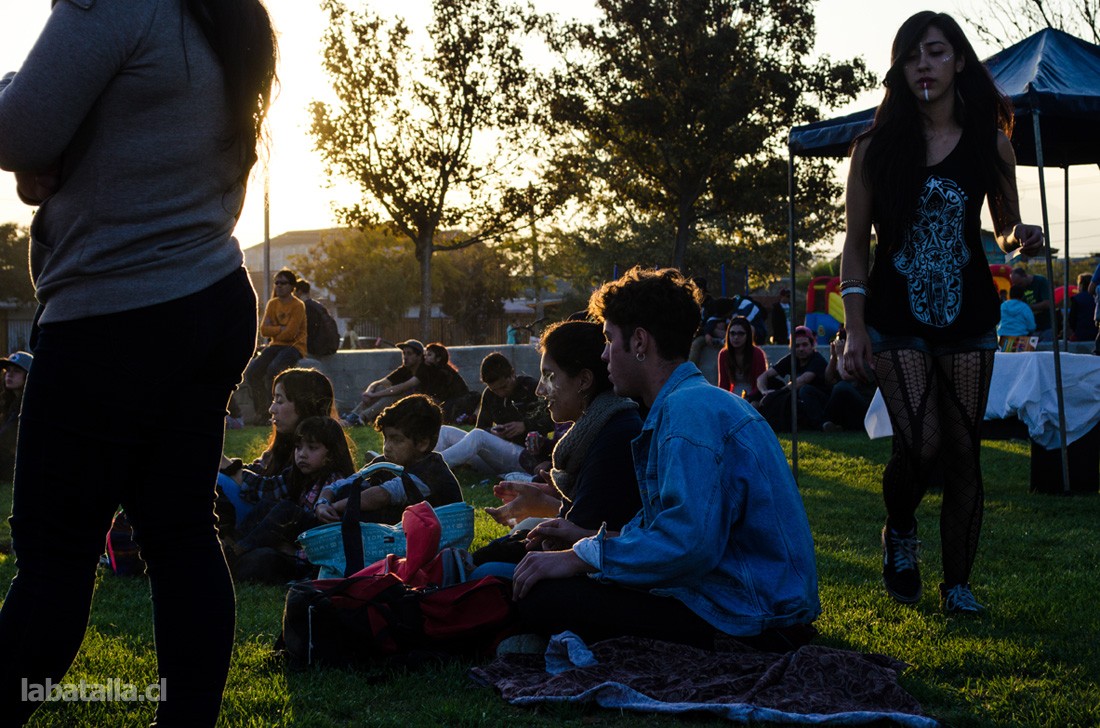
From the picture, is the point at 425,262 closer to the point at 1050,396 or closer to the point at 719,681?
the point at 1050,396

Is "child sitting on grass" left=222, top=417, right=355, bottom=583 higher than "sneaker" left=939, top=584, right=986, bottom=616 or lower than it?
higher

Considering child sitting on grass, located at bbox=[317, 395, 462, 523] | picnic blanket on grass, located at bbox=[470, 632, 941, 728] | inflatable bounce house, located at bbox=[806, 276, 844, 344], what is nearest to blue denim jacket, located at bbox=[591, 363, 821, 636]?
picnic blanket on grass, located at bbox=[470, 632, 941, 728]

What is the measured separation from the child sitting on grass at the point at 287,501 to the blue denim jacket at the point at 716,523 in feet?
7.90

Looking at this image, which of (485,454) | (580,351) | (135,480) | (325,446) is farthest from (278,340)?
(135,480)

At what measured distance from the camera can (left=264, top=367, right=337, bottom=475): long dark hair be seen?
611cm

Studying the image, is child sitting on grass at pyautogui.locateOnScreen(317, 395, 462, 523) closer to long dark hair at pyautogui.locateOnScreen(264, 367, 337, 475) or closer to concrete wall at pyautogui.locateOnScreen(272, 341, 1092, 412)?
long dark hair at pyautogui.locateOnScreen(264, 367, 337, 475)

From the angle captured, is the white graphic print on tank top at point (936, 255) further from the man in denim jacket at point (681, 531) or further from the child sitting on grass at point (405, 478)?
the child sitting on grass at point (405, 478)

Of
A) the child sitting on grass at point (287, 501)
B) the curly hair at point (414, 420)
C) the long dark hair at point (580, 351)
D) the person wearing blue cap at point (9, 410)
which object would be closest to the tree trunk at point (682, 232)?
the person wearing blue cap at point (9, 410)

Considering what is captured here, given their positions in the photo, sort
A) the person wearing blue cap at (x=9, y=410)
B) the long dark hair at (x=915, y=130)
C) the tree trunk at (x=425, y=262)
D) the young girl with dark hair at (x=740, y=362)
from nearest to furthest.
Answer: the long dark hair at (x=915, y=130), the person wearing blue cap at (x=9, y=410), the young girl with dark hair at (x=740, y=362), the tree trunk at (x=425, y=262)

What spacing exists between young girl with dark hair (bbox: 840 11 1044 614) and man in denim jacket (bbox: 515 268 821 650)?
3.25 feet

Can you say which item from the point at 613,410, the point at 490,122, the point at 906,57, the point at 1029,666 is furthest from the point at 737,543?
the point at 490,122

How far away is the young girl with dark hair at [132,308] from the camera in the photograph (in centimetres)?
214

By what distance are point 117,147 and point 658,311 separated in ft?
A: 5.88

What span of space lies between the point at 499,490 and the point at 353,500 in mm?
651
